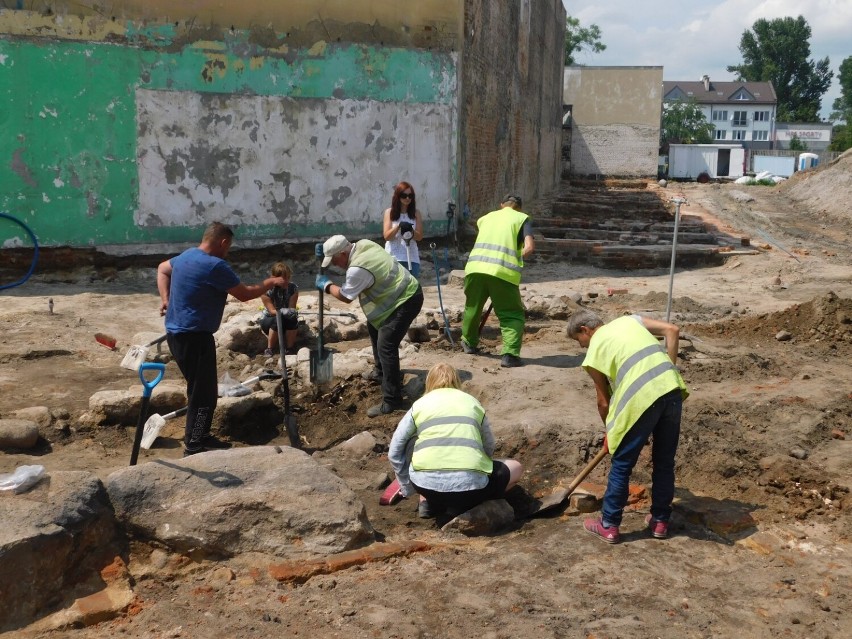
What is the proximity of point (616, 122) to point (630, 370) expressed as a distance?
42626mm

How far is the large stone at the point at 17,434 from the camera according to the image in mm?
6305

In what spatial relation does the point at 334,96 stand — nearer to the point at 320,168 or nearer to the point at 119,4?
the point at 320,168

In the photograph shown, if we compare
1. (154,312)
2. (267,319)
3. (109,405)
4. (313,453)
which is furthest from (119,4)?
(313,453)

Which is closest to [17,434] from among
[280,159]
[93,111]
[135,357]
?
[135,357]

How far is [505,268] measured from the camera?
27.8 feet

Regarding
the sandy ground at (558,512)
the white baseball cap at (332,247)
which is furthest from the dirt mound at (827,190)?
the white baseball cap at (332,247)

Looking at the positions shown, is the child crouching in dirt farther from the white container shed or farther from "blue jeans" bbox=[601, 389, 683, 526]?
the white container shed

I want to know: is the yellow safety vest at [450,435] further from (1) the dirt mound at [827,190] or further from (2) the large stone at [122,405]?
(1) the dirt mound at [827,190]

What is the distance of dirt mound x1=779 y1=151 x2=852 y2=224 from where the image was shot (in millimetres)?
26328

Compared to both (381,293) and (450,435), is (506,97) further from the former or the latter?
(450,435)

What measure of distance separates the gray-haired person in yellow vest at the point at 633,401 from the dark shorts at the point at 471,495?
61 cm

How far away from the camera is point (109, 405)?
703 centimetres

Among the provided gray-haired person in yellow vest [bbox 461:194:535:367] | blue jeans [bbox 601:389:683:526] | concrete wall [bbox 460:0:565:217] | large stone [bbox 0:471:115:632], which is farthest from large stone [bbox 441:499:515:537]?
concrete wall [bbox 460:0:565:217]

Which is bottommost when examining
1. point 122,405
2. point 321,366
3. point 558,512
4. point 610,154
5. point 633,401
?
point 558,512
